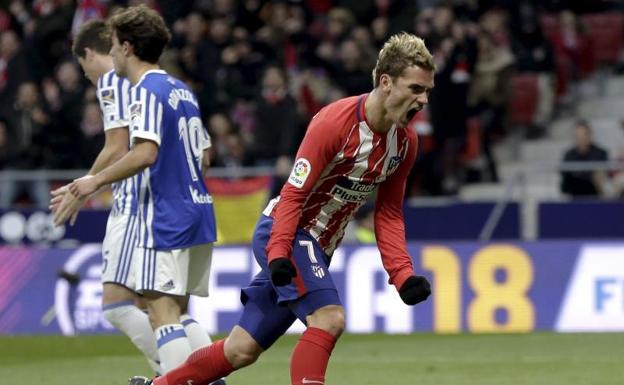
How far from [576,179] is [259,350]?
10644 mm

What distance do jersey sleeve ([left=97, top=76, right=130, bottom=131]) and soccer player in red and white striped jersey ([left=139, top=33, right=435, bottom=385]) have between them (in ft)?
5.07

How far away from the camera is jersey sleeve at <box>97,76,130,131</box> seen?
8.95 m

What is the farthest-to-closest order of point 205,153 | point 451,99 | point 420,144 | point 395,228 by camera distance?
1. point 451,99
2. point 420,144
3. point 205,153
4. point 395,228

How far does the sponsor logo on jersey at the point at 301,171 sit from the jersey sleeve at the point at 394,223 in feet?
1.96

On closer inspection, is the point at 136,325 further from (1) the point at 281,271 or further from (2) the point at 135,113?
(1) the point at 281,271

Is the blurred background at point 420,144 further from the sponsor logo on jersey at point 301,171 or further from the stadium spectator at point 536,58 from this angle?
the sponsor logo on jersey at point 301,171

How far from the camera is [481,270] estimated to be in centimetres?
1538

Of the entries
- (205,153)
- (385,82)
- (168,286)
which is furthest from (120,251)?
(385,82)

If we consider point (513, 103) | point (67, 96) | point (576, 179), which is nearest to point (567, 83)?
point (513, 103)

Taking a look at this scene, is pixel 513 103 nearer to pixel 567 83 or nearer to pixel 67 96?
pixel 567 83

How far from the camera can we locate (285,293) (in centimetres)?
745

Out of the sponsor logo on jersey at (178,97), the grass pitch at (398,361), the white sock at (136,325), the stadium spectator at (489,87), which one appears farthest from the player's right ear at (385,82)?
the stadium spectator at (489,87)

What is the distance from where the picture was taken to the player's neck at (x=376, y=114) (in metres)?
7.42

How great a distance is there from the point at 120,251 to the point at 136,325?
19.0 inches
